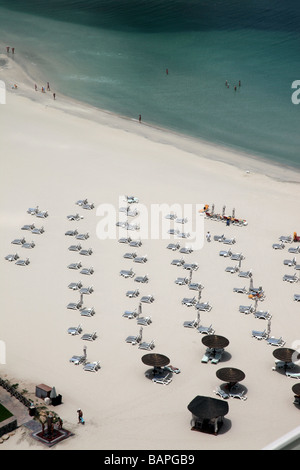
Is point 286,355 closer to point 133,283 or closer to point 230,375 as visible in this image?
point 230,375

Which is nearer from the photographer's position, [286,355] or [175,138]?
[286,355]

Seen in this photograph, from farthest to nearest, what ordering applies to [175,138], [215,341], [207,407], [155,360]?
[175,138] < [215,341] < [155,360] < [207,407]

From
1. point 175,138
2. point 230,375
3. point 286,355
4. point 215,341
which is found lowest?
point 230,375

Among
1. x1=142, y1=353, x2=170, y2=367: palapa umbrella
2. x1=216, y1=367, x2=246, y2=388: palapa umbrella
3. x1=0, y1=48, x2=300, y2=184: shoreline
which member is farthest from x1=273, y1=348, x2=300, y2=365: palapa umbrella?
x1=0, y1=48, x2=300, y2=184: shoreline

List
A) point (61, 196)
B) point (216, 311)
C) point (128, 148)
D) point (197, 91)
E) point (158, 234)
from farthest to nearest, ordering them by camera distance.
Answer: point (197, 91)
point (128, 148)
point (61, 196)
point (158, 234)
point (216, 311)

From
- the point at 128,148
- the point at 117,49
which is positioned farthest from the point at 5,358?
the point at 117,49

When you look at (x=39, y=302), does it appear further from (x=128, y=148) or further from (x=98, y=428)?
(x=128, y=148)

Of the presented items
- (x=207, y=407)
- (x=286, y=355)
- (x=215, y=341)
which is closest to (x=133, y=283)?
(x=215, y=341)
